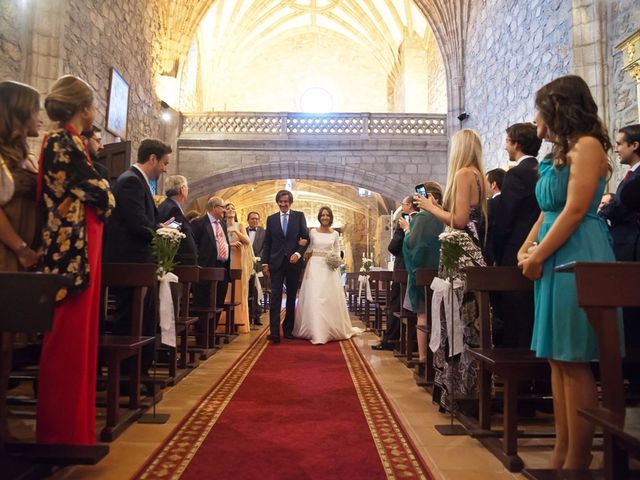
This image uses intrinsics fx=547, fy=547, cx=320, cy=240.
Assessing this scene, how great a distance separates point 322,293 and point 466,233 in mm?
3646

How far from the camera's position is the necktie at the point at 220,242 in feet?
20.4

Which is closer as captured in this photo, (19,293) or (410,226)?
(19,293)

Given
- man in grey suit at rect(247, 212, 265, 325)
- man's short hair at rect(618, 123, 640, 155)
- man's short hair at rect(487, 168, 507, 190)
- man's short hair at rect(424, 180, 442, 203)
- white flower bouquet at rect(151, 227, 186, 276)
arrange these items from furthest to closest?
man in grey suit at rect(247, 212, 265, 325), man's short hair at rect(424, 180, 442, 203), man's short hair at rect(487, 168, 507, 190), man's short hair at rect(618, 123, 640, 155), white flower bouquet at rect(151, 227, 186, 276)

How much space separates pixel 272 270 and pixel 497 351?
421 cm

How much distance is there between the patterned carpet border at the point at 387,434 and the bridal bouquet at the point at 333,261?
7.35 ft

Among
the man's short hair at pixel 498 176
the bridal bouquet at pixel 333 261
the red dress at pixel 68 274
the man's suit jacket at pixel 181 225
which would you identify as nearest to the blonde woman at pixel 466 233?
the man's short hair at pixel 498 176

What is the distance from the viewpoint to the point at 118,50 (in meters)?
10.0

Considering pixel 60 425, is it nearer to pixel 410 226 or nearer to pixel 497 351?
pixel 497 351

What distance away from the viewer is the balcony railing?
14.6 m

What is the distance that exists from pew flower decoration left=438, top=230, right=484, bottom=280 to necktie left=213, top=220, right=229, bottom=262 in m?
3.58

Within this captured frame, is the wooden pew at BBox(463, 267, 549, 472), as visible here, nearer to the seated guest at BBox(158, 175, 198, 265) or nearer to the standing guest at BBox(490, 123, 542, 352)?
the standing guest at BBox(490, 123, 542, 352)

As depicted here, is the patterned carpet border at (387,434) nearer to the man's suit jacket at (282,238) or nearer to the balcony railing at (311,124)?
the man's suit jacket at (282,238)

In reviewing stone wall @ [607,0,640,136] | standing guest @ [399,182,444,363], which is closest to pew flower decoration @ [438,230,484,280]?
standing guest @ [399,182,444,363]

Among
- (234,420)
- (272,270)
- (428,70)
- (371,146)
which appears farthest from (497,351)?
(428,70)
